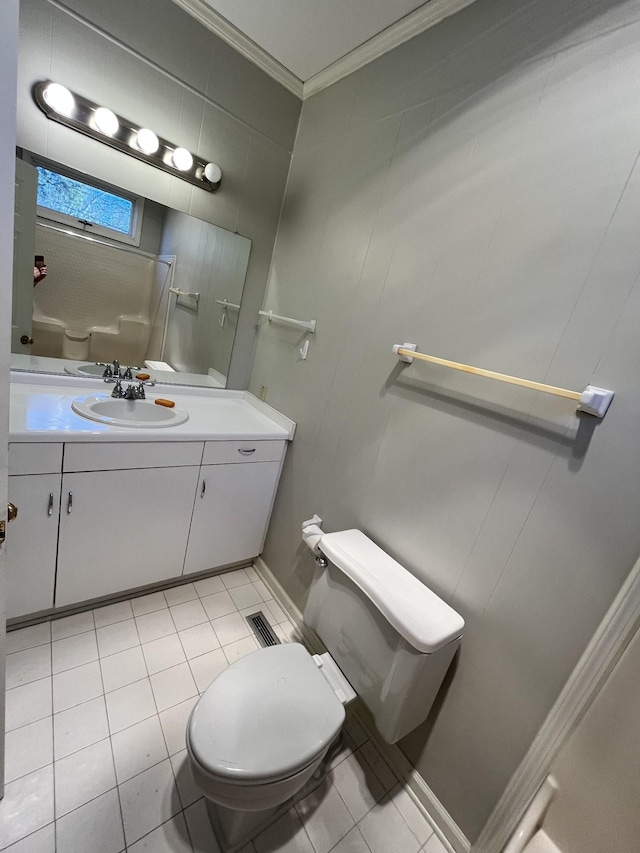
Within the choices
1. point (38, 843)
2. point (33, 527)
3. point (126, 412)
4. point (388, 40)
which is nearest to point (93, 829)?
point (38, 843)

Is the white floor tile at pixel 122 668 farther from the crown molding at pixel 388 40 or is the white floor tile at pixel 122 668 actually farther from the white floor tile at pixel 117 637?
the crown molding at pixel 388 40

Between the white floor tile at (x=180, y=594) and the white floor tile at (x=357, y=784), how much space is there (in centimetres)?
95

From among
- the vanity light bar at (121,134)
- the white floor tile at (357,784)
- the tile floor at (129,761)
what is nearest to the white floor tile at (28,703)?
the tile floor at (129,761)

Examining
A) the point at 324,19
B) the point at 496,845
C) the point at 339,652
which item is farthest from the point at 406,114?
the point at 496,845

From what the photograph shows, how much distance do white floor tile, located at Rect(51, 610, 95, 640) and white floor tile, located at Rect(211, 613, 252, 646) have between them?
516mm

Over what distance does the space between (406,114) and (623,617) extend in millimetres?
1655

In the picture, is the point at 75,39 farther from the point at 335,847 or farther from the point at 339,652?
the point at 335,847

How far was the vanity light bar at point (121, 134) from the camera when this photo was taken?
124 cm

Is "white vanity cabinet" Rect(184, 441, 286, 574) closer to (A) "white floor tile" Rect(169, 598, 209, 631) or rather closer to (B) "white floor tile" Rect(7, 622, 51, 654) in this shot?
(A) "white floor tile" Rect(169, 598, 209, 631)

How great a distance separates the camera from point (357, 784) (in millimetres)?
1170

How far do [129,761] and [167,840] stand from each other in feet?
0.79

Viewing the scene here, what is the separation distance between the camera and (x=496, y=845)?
927mm

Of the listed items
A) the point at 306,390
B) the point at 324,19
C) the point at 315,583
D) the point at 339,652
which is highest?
the point at 324,19

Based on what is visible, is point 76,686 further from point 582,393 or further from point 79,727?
point 582,393
